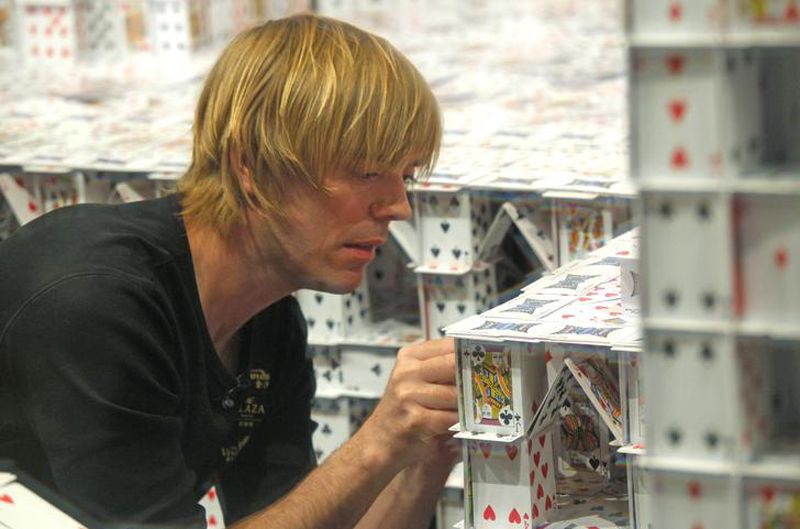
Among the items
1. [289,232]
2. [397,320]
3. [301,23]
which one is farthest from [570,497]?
[397,320]

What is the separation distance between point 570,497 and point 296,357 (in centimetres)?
68

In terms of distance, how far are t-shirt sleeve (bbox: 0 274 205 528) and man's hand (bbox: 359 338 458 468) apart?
43cm

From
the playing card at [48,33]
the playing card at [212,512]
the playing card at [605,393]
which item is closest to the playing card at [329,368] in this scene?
the playing card at [212,512]

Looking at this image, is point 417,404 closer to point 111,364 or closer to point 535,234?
point 111,364

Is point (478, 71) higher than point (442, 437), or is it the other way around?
point (478, 71)

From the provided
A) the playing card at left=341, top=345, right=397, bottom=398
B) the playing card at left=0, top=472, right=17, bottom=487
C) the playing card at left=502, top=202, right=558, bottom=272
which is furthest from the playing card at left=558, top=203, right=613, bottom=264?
the playing card at left=0, top=472, right=17, bottom=487

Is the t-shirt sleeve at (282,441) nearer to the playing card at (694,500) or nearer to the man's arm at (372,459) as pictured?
the man's arm at (372,459)

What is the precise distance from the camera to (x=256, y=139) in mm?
3301

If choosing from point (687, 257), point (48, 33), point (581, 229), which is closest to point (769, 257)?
point (687, 257)

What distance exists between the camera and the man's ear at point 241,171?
10.9ft

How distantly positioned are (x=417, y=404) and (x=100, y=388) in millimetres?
656

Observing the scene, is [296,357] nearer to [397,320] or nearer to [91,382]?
[91,382]

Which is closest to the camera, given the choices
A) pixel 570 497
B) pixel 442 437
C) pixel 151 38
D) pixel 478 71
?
pixel 442 437

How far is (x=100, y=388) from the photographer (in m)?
2.99
